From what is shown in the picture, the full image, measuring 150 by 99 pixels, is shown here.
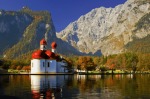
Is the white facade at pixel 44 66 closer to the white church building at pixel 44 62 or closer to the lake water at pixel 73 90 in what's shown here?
the white church building at pixel 44 62

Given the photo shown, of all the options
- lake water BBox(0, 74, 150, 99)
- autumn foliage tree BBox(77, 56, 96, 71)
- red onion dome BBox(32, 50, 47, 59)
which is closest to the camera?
lake water BBox(0, 74, 150, 99)

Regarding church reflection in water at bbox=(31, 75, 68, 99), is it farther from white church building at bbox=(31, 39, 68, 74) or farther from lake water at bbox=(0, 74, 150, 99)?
white church building at bbox=(31, 39, 68, 74)

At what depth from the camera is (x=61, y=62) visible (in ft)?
517

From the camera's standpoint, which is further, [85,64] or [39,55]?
[85,64]

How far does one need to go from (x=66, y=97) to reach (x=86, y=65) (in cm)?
14390

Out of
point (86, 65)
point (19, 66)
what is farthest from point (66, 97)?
point (19, 66)

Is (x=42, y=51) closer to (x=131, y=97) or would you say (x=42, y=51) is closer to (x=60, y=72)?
(x=60, y=72)

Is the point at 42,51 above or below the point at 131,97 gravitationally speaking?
above

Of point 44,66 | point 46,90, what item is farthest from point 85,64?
point 46,90

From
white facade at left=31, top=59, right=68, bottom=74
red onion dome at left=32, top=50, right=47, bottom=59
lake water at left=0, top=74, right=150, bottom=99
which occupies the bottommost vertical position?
lake water at left=0, top=74, right=150, bottom=99

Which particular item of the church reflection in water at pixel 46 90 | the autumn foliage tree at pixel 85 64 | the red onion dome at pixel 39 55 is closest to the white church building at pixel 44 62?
the red onion dome at pixel 39 55

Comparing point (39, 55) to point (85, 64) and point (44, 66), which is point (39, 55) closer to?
point (44, 66)

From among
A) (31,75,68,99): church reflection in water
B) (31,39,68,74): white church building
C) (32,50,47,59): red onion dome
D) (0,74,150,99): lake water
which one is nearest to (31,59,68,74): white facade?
(31,39,68,74): white church building

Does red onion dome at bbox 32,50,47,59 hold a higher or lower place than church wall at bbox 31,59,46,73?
higher
